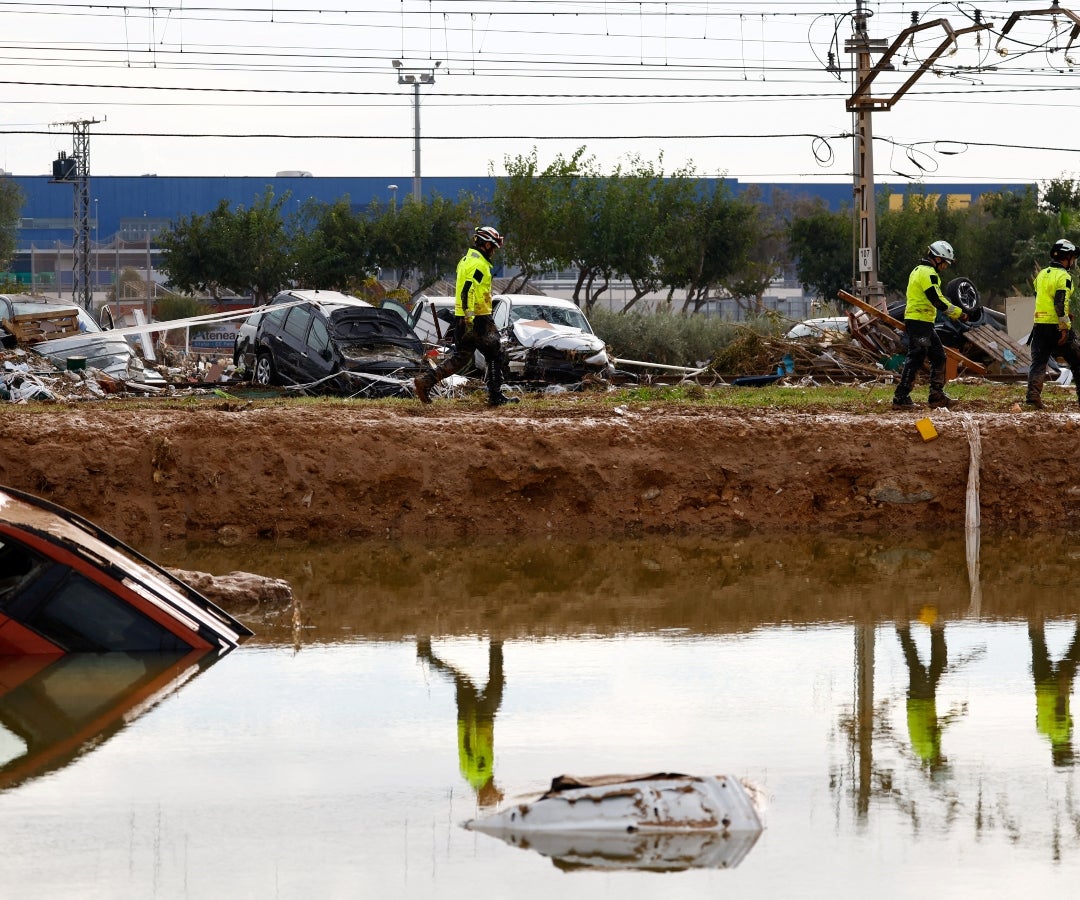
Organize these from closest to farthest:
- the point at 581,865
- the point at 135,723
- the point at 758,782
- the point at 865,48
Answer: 1. the point at 581,865
2. the point at 758,782
3. the point at 135,723
4. the point at 865,48

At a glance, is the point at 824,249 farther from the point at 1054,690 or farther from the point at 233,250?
the point at 1054,690

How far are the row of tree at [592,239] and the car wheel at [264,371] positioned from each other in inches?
1003

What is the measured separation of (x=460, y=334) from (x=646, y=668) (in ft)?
24.4

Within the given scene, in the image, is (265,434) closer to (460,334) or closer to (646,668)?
(460,334)

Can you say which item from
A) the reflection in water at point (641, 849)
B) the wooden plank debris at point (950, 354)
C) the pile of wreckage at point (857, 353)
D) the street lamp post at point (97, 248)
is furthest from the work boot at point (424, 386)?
the street lamp post at point (97, 248)

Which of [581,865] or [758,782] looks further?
[758,782]

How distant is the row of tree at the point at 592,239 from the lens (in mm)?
48938

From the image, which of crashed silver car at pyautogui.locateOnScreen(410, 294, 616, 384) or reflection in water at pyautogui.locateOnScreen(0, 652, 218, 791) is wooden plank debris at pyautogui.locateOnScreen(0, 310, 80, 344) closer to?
crashed silver car at pyautogui.locateOnScreen(410, 294, 616, 384)

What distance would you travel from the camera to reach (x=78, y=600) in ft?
29.9

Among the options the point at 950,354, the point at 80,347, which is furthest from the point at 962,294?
the point at 80,347

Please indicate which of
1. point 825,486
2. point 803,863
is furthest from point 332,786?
point 825,486

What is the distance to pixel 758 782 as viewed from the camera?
7.20 meters

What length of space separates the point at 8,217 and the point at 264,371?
160ft

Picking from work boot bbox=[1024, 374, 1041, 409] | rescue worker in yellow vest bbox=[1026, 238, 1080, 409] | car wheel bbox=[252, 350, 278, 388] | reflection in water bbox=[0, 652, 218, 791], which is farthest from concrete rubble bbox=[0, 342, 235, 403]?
reflection in water bbox=[0, 652, 218, 791]
